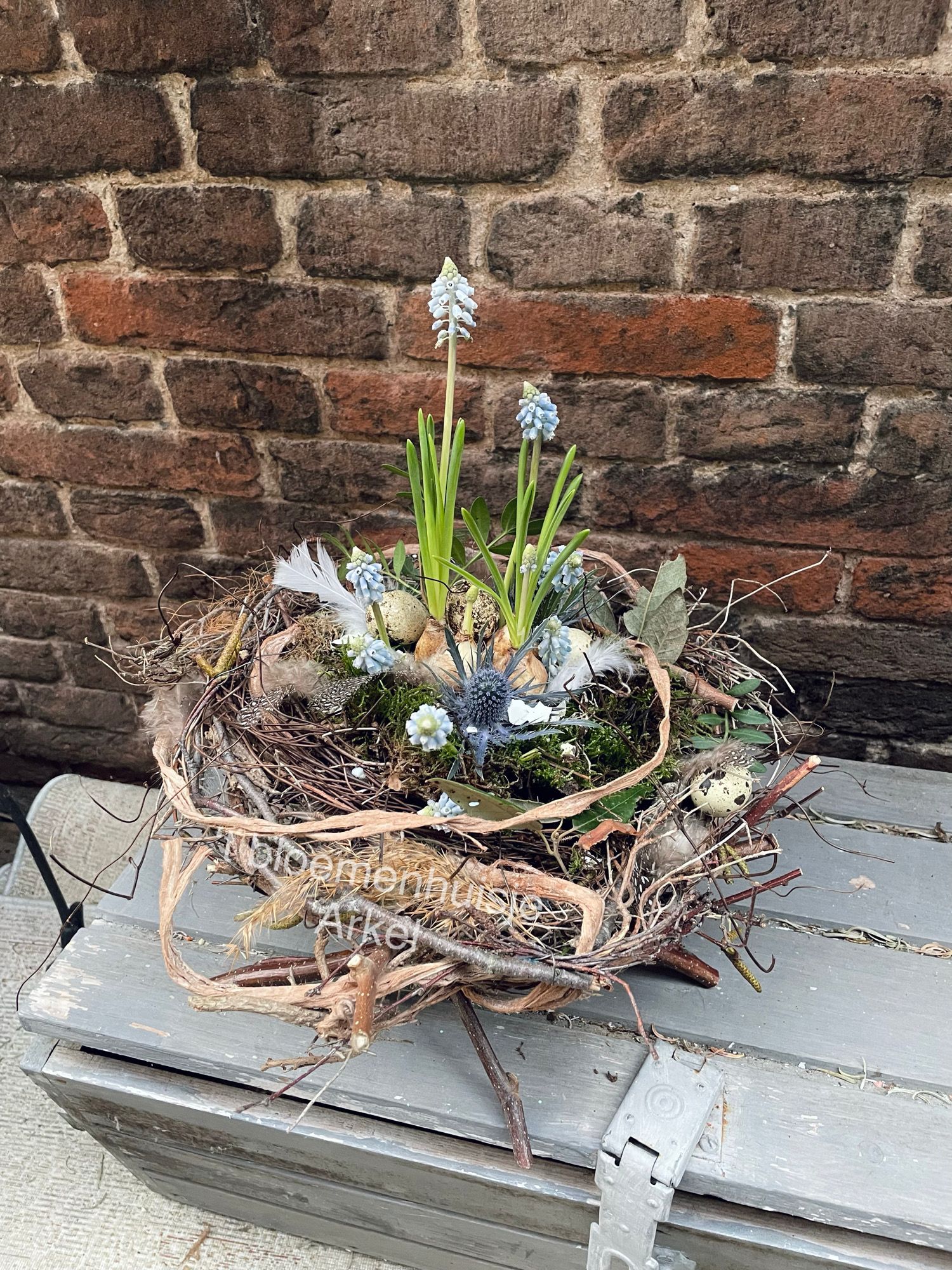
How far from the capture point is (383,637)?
3.16 feet

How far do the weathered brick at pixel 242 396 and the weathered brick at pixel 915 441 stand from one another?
0.83 m

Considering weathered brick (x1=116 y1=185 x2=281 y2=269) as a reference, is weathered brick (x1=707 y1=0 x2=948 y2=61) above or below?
above

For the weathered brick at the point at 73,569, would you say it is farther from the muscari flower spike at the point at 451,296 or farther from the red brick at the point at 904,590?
the red brick at the point at 904,590

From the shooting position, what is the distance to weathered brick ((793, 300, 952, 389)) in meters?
1.12

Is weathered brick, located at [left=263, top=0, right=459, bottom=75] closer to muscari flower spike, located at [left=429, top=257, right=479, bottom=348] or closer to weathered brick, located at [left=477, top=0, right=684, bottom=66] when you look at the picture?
weathered brick, located at [left=477, top=0, right=684, bottom=66]

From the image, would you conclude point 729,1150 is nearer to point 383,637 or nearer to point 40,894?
point 383,637

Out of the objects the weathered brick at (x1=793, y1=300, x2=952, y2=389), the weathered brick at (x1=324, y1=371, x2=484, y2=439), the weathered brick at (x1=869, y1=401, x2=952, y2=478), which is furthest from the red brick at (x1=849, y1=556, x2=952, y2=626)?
the weathered brick at (x1=324, y1=371, x2=484, y2=439)

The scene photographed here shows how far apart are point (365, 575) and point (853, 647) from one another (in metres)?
0.85

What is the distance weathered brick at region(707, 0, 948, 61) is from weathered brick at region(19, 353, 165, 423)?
36.7 inches

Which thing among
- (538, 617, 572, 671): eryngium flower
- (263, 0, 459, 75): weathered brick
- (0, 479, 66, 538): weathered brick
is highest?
(263, 0, 459, 75): weathered brick

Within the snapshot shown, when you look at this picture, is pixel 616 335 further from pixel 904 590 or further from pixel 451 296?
pixel 904 590

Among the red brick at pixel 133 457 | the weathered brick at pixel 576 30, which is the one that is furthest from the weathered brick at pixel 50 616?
the weathered brick at pixel 576 30

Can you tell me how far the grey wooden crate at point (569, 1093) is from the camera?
809 mm

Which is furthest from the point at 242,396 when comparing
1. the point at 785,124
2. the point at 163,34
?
the point at 785,124
